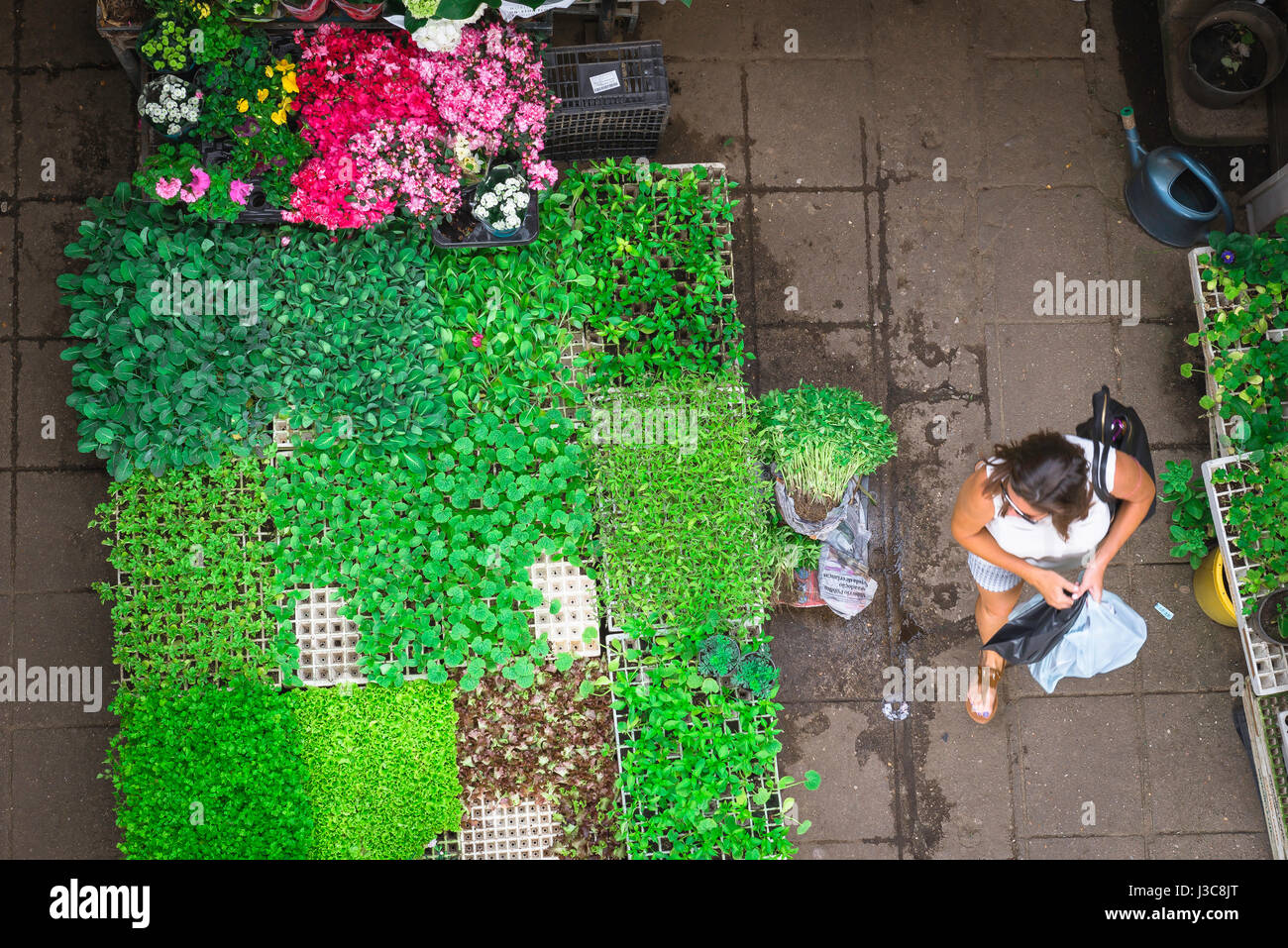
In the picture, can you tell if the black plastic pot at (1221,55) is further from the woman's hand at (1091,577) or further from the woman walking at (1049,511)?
the woman's hand at (1091,577)

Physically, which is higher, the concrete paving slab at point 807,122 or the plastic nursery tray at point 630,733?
the concrete paving slab at point 807,122

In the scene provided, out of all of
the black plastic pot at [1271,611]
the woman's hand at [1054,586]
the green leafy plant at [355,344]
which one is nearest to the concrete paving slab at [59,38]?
the green leafy plant at [355,344]

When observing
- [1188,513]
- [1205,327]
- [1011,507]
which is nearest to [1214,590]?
[1188,513]

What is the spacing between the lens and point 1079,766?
17.2 feet

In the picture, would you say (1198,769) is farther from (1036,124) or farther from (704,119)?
(704,119)

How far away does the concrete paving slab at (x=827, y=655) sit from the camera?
5.20 meters

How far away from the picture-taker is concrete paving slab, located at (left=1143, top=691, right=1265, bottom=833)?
5.23 metres

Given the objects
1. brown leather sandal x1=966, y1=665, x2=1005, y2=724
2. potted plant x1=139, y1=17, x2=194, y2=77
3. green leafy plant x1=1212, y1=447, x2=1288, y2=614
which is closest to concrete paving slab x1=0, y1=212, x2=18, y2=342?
potted plant x1=139, y1=17, x2=194, y2=77

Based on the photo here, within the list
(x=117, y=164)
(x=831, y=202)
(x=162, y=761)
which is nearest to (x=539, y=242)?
(x=831, y=202)

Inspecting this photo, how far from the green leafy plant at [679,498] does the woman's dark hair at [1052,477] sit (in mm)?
1196

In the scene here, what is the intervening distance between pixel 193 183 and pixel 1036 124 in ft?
14.2

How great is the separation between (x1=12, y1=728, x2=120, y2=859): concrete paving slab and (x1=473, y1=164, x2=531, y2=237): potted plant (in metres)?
3.25
